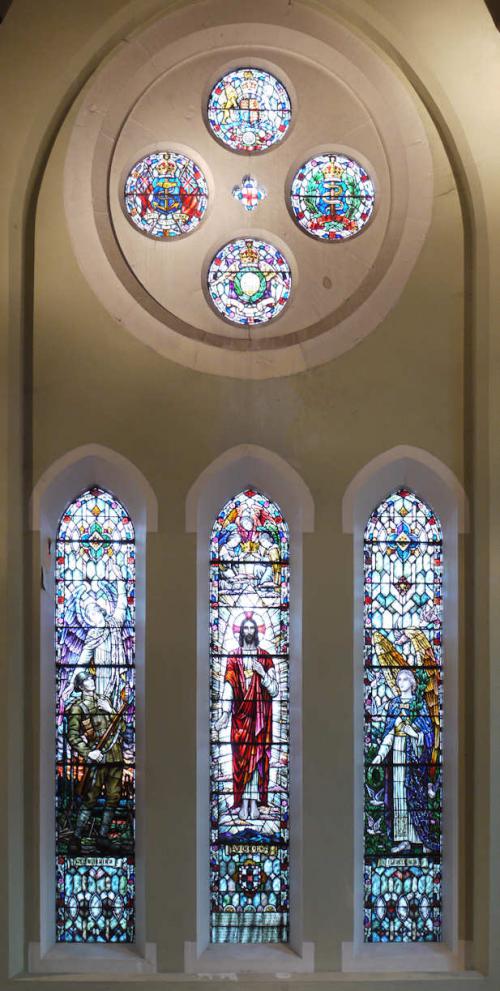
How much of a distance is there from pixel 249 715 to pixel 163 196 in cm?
366

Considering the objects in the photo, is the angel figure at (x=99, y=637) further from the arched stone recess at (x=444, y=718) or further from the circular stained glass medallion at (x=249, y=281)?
the circular stained glass medallion at (x=249, y=281)

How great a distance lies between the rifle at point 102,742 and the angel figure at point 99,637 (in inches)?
2.9

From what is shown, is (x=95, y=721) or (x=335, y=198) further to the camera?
(x=335, y=198)

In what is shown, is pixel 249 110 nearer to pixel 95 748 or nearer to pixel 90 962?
pixel 95 748

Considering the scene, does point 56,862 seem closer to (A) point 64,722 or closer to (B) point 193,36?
(A) point 64,722

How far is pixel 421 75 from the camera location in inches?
316

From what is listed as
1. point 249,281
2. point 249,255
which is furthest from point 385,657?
point 249,255

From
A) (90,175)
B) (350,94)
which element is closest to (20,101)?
(90,175)

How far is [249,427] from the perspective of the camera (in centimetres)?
805

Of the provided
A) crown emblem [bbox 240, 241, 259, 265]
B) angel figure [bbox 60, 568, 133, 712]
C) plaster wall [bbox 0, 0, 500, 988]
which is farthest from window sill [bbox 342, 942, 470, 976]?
crown emblem [bbox 240, 241, 259, 265]

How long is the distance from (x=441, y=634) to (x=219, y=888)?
2.33 meters

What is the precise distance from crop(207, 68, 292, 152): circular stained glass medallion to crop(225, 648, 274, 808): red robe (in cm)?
358

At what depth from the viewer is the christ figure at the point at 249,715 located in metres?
8.27

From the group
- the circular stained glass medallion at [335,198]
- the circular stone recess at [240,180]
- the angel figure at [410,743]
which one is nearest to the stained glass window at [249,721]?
the angel figure at [410,743]
